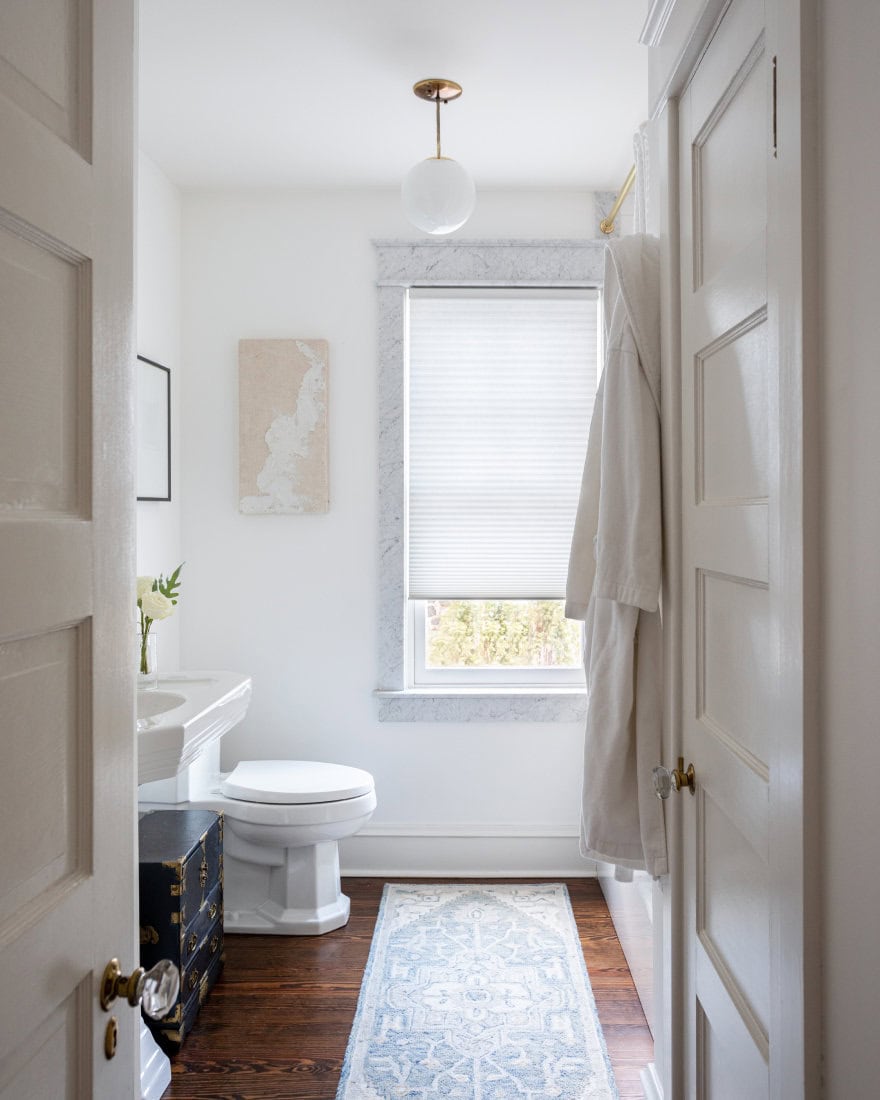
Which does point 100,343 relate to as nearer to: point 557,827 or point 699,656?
point 699,656

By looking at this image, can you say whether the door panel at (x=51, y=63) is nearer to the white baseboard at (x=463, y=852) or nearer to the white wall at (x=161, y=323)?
the white wall at (x=161, y=323)

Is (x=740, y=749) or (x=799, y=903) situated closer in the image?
(x=799, y=903)

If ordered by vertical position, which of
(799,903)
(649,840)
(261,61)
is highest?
(261,61)

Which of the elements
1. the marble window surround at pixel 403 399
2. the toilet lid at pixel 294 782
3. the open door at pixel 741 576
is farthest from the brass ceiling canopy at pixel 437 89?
the toilet lid at pixel 294 782

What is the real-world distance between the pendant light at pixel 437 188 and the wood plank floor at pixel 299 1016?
7.22 ft

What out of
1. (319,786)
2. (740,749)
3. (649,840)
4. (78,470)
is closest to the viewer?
(78,470)

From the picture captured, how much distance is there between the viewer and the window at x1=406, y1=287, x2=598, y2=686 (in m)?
3.26

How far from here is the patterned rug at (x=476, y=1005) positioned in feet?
6.55

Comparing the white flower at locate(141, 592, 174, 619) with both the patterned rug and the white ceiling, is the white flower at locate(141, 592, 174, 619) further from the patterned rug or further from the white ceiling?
the white ceiling

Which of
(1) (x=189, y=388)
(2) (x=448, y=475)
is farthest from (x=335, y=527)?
(1) (x=189, y=388)

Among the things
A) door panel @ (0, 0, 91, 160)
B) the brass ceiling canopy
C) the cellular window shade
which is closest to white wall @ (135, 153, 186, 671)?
the cellular window shade

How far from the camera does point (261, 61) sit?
2332mm

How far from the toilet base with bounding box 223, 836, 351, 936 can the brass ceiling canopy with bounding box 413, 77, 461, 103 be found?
226cm

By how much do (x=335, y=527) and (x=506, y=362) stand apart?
90 cm
